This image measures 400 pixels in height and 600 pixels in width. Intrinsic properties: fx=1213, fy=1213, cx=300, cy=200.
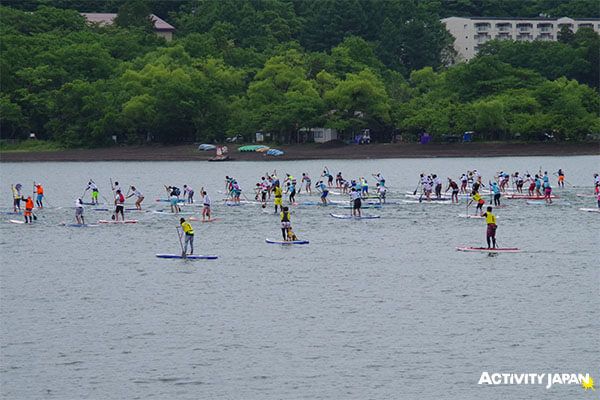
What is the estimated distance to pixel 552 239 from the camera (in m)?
62.8

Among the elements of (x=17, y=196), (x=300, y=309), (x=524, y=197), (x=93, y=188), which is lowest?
(x=300, y=309)

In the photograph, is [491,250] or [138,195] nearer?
[491,250]

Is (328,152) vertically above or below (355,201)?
above

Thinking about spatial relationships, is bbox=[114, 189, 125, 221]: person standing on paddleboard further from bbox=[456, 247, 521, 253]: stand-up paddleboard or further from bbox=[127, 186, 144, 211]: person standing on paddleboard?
bbox=[456, 247, 521, 253]: stand-up paddleboard

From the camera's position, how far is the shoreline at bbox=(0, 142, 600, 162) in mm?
140750

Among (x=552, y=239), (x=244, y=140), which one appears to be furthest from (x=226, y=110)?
(x=552, y=239)

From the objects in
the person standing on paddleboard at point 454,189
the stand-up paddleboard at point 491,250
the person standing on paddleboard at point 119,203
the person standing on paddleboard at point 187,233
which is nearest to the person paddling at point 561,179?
the person standing on paddleboard at point 454,189

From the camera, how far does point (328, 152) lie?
144 metres

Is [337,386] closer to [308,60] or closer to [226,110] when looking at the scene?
[226,110]

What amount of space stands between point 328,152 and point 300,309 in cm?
10092

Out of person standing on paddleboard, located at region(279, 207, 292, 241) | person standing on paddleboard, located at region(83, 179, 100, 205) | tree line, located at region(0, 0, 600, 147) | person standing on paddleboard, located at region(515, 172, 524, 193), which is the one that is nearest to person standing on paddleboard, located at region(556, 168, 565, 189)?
person standing on paddleboard, located at region(515, 172, 524, 193)

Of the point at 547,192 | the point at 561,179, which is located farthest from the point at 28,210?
the point at 561,179

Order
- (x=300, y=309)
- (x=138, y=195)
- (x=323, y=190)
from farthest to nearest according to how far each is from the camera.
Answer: (x=323, y=190), (x=138, y=195), (x=300, y=309)

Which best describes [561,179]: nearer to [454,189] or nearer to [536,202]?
[536,202]
